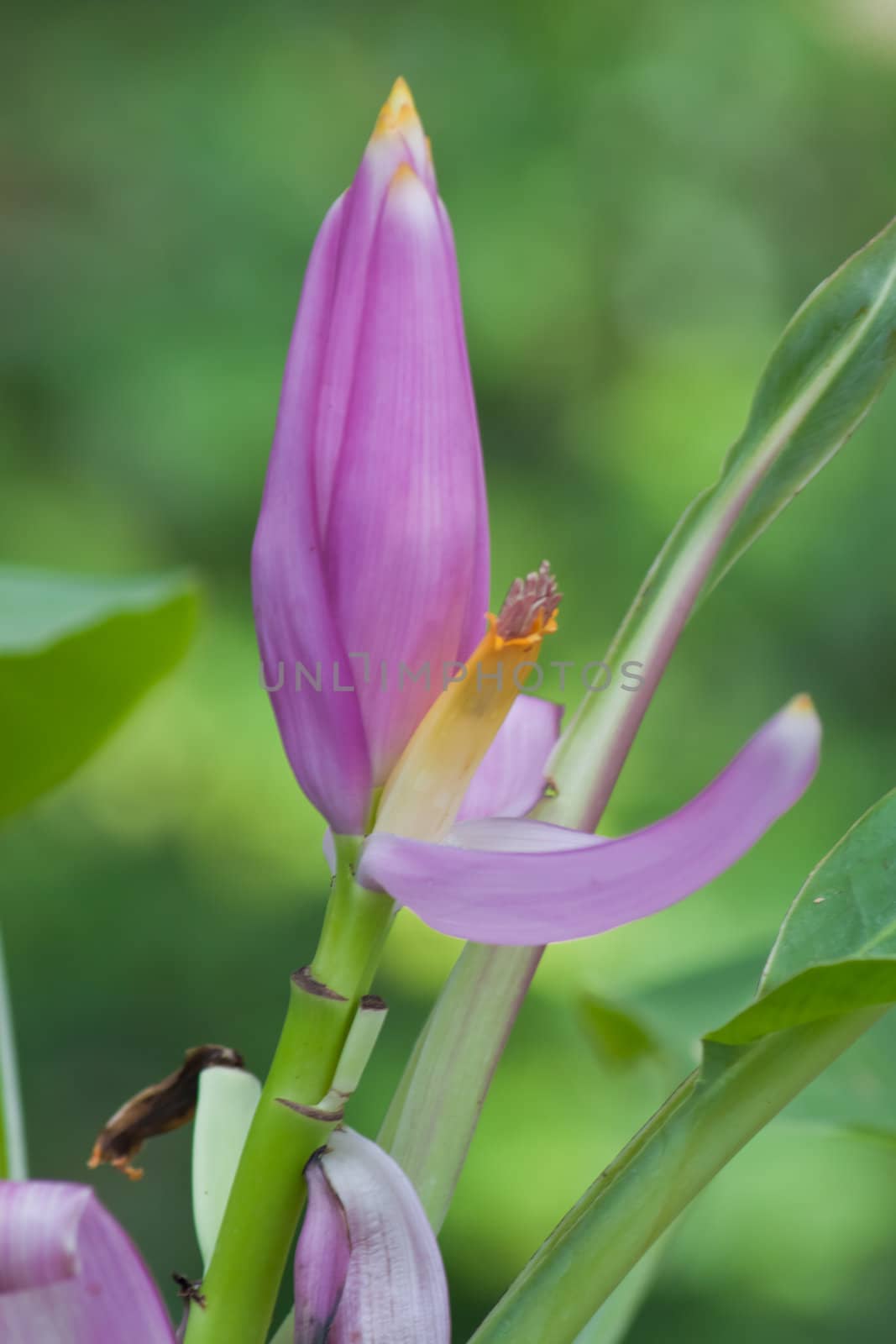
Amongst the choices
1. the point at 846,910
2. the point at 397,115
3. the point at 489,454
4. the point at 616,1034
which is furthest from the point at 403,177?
the point at 489,454

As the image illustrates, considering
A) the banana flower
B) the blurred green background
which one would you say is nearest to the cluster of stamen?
the banana flower

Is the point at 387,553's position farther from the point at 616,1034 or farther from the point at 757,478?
the point at 616,1034

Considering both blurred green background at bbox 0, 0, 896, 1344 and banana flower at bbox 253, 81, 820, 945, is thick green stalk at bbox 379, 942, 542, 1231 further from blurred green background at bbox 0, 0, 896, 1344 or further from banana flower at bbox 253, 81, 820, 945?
blurred green background at bbox 0, 0, 896, 1344

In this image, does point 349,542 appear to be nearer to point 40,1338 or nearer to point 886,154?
point 40,1338

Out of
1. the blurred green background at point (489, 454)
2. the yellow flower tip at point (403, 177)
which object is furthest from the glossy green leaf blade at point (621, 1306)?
the blurred green background at point (489, 454)

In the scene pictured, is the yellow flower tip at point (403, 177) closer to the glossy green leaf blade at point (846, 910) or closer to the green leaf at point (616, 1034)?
the glossy green leaf blade at point (846, 910)

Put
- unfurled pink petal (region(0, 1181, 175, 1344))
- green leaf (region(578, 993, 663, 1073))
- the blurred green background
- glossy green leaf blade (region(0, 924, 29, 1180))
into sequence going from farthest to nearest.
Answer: the blurred green background, green leaf (region(578, 993, 663, 1073)), glossy green leaf blade (region(0, 924, 29, 1180)), unfurled pink petal (region(0, 1181, 175, 1344))
